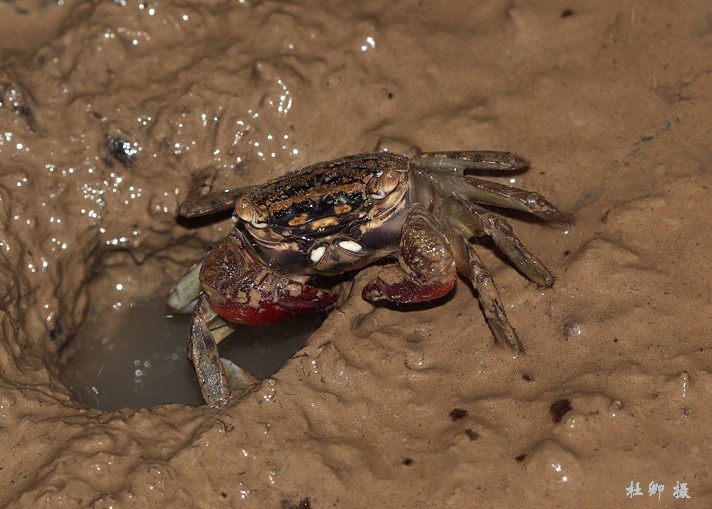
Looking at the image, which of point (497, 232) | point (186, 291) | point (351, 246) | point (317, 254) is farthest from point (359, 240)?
point (186, 291)

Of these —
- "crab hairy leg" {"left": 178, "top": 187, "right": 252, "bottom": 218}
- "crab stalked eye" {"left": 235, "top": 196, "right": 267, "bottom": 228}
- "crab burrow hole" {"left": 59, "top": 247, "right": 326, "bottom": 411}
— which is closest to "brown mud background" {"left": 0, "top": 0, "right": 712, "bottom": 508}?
"crab burrow hole" {"left": 59, "top": 247, "right": 326, "bottom": 411}

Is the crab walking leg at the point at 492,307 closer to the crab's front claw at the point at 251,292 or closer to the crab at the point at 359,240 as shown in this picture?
the crab at the point at 359,240

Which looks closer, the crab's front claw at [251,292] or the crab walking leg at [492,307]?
the crab walking leg at [492,307]

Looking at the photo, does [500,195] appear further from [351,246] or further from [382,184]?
[351,246]

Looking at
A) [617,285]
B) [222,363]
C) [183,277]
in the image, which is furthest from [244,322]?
[617,285]

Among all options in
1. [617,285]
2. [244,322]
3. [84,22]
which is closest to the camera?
[617,285]

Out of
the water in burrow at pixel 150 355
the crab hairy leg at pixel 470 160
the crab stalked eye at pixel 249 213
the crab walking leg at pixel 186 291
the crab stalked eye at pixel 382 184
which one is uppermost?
the crab stalked eye at pixel 382 184

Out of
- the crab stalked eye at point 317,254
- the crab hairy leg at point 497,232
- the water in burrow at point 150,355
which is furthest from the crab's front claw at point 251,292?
the crab hairy leg at point 497,232

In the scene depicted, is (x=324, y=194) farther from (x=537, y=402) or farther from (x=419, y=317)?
(x=537, y=402)
